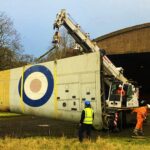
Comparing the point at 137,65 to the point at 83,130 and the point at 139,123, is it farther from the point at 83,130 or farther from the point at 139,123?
the point at 83,130

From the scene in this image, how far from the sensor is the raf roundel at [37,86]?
728 inches

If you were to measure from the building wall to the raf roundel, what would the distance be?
1833 cm

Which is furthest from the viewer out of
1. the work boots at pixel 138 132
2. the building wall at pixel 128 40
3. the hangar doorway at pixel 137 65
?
the hangar doorway at pixel 137 65

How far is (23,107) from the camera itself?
750 inches

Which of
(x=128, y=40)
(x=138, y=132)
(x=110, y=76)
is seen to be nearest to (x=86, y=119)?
(x=138, y=132)

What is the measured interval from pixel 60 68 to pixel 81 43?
9085mm

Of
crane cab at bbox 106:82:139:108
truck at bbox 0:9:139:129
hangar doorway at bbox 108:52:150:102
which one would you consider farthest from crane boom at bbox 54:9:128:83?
hangar doorway at bbox 108:52:150:102

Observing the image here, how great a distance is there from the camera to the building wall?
117 ft

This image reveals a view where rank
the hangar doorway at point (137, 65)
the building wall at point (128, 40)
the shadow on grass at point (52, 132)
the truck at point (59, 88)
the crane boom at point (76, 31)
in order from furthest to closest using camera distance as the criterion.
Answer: the hangar doorway at point (137, 65) < the building wall at point (128, 40) < the crane boom at point (76, 31) < the shadow on grass at point (52, 132) < the truck at point (59, 88)

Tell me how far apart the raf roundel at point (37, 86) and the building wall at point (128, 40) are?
18.3 metres

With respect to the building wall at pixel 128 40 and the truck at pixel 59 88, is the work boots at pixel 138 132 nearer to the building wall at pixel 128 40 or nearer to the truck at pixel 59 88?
the truck at pixel 59 88

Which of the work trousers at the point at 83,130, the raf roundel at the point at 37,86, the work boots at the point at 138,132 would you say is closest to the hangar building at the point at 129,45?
the work boots at the point at 138,132

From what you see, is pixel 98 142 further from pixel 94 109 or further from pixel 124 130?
pixel 124 130

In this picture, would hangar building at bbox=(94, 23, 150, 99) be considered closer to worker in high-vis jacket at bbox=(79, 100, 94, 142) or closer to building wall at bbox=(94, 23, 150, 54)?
building wall at bbox=(94, 23, 150, 54)
